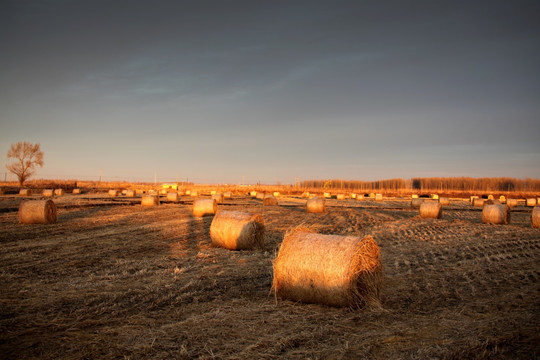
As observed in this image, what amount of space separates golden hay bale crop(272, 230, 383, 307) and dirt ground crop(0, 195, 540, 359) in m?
0.21

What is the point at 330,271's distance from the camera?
594 centimetres

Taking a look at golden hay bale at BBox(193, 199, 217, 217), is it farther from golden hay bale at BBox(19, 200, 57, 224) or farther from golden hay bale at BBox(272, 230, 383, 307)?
golden hay bale at BBox(272, 230, 383, 307)

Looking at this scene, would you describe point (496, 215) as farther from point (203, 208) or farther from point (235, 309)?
point (235, 309)

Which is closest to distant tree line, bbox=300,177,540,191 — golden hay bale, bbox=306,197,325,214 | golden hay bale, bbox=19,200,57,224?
golden hay bale, bbox=306,197,325,214

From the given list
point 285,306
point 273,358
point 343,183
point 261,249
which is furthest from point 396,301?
point 343,183

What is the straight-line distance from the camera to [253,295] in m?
6.55

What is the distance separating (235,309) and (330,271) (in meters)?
1.54

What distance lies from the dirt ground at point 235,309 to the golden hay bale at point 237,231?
381 mm

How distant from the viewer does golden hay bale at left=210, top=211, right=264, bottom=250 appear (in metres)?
10.9

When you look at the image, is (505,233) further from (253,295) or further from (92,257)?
(92,257)

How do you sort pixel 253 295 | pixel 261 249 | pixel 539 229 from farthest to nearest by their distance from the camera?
pixel 539 229
pixel 261 249
pixel 253 295

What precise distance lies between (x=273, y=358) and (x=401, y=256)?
700cm

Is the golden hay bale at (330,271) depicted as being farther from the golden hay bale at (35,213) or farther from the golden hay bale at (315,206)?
the golden hay bale at (315,206)

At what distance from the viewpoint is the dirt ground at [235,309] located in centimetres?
436
